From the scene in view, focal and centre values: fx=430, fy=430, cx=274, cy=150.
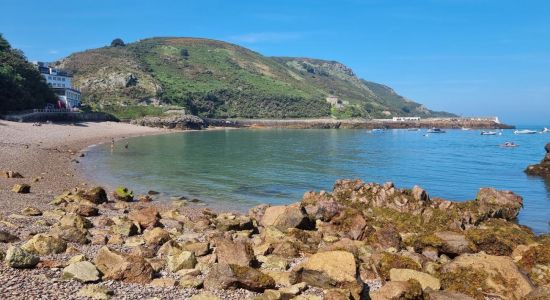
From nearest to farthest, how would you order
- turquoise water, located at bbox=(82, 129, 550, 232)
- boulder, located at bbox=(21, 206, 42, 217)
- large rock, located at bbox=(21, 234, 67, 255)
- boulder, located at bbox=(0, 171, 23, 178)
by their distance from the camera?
large rock, located at bbox=(21, 234, 67, 255) → boulder, located at bbox=(21, 206, 42, 217) → boulder, located at bbox=(0, 171, 23, 178) → turquoise water, located at bbox=(82, 129, 550, 232)

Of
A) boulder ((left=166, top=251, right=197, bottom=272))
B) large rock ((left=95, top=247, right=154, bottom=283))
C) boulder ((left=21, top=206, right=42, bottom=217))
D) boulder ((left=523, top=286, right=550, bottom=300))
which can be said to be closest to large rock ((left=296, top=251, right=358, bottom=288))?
boulder ((left=166, top=251, right=197, bottom=272))

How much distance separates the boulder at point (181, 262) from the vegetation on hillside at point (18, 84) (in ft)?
297

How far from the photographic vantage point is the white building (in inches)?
4998

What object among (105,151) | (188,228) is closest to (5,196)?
(188,228)

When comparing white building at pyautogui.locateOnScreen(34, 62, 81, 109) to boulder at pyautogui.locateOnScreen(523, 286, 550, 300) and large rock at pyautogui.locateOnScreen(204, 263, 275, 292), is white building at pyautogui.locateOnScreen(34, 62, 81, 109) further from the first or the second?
boulder at pyautogui.locateOnScreen(523, 286, 550, 300)

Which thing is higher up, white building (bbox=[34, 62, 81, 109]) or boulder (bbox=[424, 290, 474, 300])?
white building (bbox=[34, 62, 81, 109])

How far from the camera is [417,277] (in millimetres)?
13070

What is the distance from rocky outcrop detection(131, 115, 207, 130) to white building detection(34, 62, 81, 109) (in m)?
19.6

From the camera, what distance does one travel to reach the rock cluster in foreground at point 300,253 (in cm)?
1188

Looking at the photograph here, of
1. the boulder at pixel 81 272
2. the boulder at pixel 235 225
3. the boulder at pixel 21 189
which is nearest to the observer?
the boulder at pixel 81 272

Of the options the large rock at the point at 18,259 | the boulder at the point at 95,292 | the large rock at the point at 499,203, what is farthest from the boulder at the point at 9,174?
the large rock at the point at 499,203

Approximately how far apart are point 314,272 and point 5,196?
20.9 m

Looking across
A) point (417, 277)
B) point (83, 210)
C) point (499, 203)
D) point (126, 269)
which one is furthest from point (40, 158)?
point (417, 277)

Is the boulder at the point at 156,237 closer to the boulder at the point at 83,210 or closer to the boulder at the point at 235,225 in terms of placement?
the boulder at the point at 235,225
